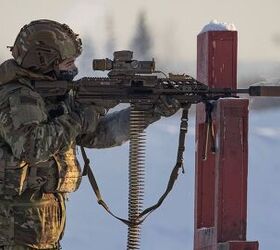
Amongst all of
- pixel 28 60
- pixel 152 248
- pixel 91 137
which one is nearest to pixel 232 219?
pixel 91 137

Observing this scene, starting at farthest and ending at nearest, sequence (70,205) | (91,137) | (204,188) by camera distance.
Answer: (70,205)
(204,188)
(91,137)

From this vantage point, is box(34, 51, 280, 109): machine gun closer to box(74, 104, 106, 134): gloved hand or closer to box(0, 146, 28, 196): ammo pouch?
box(74, 104, 106, 134): gloved hand

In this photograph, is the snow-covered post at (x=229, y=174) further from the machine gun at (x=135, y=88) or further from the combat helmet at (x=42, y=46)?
the combat helmet at (x=42, y=46)

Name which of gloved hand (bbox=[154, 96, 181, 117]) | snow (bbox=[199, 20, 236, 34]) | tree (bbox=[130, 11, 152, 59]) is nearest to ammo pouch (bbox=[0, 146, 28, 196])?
gloved hand (bbox=[154, 96, 181, 117])

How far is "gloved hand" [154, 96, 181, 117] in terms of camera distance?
3993 mm

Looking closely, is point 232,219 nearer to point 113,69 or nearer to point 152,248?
point 113,69

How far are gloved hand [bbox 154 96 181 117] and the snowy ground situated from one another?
13.2ft

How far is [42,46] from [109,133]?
535 millimetres

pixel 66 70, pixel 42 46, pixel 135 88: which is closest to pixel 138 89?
pixel 135 88

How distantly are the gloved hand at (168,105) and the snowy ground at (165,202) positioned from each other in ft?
13.2

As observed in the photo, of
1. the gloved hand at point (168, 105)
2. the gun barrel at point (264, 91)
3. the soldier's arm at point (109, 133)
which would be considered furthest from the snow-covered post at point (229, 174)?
the soldier's arm at point (109, 133)

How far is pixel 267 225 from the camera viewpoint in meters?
9.15

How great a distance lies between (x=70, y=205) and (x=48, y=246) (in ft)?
19.4

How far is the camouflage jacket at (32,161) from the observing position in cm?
382
